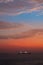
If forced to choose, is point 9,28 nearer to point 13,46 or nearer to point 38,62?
point 13,46

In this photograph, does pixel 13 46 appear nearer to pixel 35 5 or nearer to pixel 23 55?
pixel 23 55

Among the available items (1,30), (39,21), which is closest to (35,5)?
(39,21)

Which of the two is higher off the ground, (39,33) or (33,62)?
(39,33)

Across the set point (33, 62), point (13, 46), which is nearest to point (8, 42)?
point (13, 46)

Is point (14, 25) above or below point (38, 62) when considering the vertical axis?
above

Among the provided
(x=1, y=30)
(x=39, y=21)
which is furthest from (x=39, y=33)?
(x=1, y=30)

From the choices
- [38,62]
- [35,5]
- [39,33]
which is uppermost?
[35,5]

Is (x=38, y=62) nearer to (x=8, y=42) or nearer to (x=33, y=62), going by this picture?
(x=33, y=62)
